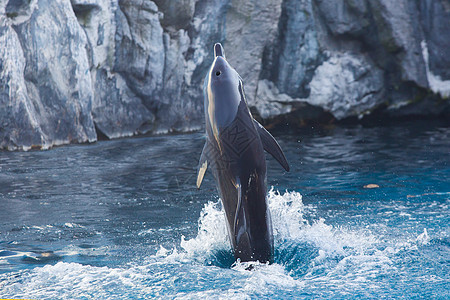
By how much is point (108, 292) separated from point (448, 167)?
630 centimetres

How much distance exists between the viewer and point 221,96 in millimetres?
3867

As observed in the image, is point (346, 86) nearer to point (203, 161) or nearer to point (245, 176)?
point (203, 161)

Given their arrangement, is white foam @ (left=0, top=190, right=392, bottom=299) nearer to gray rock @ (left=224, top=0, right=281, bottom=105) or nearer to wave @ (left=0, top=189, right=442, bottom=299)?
wave @ (left=0, top=189, right=442, bottom=299)

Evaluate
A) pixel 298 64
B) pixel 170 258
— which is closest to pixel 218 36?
pixel 298 64

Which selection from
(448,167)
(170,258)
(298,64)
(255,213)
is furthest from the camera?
(298,64)

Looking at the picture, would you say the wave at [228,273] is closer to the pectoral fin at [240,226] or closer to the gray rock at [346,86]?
the pectoral fin at [240,226]

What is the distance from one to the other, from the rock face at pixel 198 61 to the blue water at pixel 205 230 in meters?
2.11

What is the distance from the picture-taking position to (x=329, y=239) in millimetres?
4688

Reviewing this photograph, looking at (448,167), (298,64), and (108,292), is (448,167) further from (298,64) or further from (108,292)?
(298,64)

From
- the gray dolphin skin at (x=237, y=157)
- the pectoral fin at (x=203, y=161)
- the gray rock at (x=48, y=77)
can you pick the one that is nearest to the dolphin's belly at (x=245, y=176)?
the gray dolphin skin at (x=237, y=157)

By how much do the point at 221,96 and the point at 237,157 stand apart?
434 millimetres

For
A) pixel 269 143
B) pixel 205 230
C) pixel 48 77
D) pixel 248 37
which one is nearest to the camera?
pixel 269 143

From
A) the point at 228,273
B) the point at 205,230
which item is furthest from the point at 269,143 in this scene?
the point at 205,230

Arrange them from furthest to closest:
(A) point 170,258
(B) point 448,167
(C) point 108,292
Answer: (B) point 448,167, (A) point 170,258, (C) point 108,292
